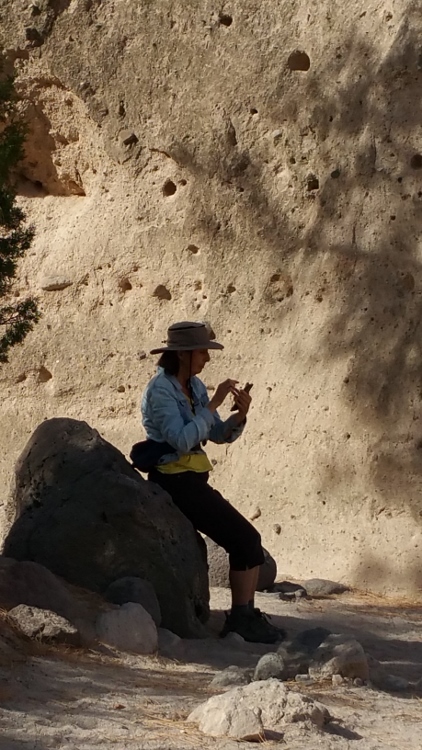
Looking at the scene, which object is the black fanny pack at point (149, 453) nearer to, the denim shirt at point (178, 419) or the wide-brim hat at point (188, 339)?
the denim shirt at point (178, 419)

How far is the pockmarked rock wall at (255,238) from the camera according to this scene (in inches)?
308

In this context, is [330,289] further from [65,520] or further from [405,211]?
[65,520]

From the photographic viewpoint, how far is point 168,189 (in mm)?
9305

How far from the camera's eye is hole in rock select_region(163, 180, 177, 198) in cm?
927

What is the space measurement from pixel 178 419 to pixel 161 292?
13.7 ft

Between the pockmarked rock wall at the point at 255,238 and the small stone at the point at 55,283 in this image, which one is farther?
the small stone at the point at 55,283

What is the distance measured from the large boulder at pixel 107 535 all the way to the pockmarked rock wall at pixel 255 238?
2.51m

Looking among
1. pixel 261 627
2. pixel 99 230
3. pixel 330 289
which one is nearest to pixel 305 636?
pixel 261 627

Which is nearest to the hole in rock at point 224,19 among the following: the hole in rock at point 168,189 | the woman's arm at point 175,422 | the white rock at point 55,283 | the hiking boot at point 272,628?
the hole in rock at point 168,189

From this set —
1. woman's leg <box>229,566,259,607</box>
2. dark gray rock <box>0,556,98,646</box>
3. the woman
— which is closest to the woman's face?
the woman

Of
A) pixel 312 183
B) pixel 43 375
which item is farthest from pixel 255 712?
pixel 43 375

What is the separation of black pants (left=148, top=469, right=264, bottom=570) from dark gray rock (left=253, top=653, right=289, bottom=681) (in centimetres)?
88

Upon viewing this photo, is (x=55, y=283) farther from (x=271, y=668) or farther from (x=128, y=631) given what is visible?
(x=271, y=668)

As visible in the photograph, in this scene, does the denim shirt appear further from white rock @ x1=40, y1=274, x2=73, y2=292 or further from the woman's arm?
white rock @ x1=40, y1=274, x2=73, y2=292
